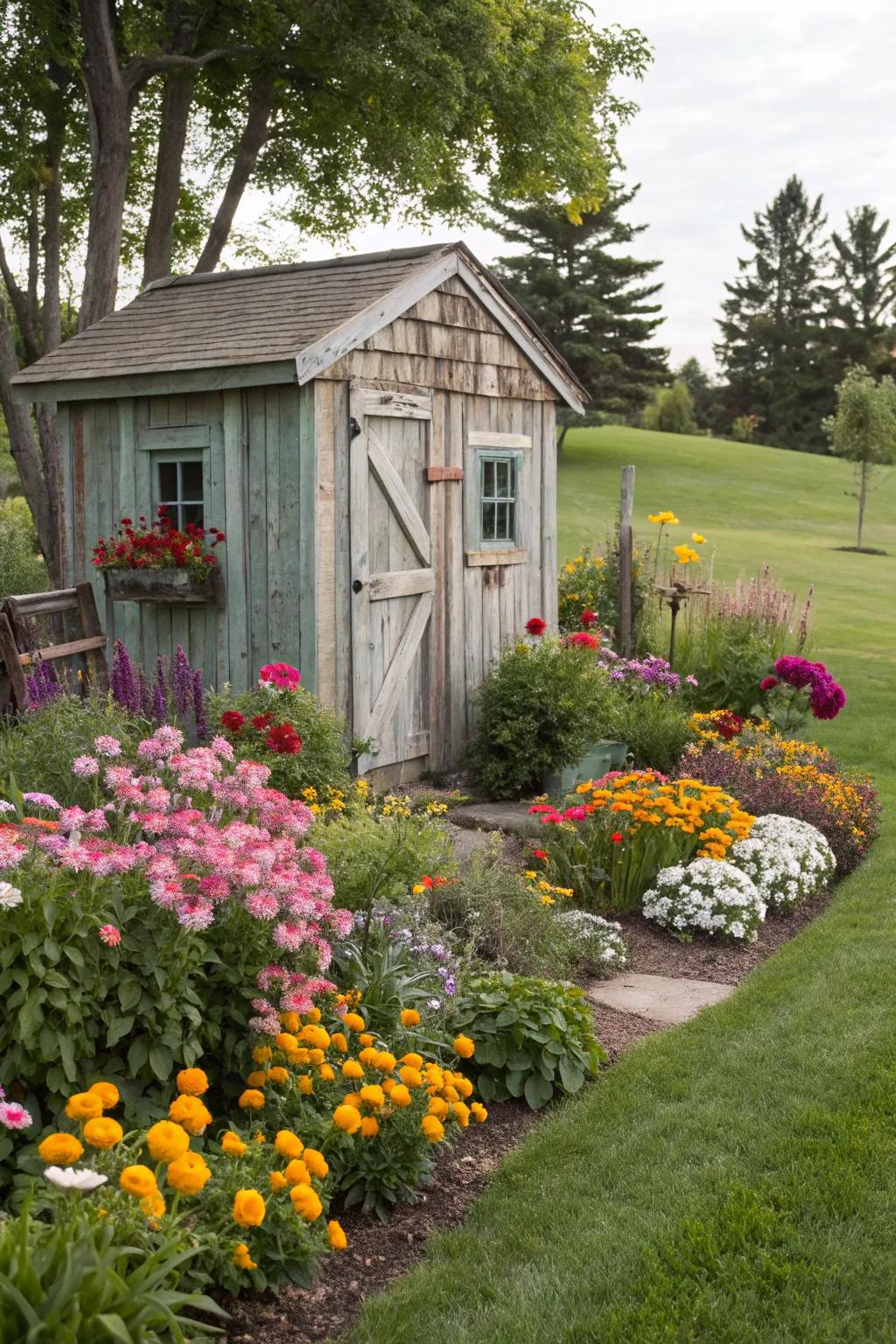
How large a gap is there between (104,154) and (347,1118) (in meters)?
12.1

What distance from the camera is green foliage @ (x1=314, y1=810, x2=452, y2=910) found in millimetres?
4750

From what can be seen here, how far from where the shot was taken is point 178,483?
836cm

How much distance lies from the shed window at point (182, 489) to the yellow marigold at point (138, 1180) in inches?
238

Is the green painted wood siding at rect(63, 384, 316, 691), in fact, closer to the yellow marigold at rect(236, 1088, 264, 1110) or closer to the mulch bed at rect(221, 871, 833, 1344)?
the mulch bed at rect(221, 871, 833, 1344)

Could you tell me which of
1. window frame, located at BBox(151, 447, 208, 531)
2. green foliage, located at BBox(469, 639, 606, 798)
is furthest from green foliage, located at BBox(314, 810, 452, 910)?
window frame, located at BBox(151, 447, 208, 531)

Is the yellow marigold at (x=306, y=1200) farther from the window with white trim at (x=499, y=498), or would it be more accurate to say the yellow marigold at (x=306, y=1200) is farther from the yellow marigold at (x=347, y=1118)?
the window with white trim at (x=499, y=498)

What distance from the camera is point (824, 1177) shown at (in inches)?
142

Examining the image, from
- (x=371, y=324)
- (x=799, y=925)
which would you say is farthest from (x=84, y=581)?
(x=799, y=925)

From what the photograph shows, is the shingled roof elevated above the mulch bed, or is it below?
above

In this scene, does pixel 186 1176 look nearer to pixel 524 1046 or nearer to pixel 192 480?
pixel 524 1046

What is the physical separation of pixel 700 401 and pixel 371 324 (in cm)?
5341

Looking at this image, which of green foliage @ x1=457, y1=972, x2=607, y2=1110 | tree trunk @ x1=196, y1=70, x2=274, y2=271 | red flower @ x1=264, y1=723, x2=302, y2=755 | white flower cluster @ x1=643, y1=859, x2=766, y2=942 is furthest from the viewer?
tree trunk @ x1=196, y1=70, x2=274, y2=271

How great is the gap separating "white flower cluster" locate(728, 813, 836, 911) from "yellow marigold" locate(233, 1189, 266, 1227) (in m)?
4.07

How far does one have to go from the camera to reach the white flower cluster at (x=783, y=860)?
643cm
